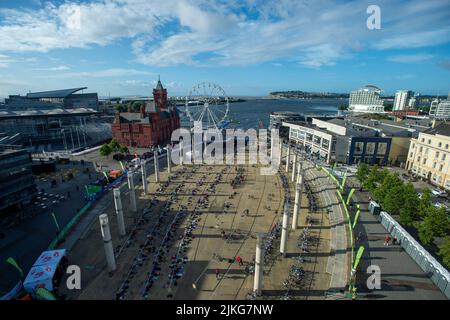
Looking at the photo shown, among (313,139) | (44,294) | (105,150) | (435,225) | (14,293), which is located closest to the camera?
(44,294)

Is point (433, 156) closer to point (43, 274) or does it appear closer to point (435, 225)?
point (435, 225)

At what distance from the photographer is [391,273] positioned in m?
29.3

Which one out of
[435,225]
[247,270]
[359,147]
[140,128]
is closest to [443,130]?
[359,147]

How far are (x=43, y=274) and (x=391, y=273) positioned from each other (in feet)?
128

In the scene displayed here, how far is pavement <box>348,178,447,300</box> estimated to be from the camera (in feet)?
85.6

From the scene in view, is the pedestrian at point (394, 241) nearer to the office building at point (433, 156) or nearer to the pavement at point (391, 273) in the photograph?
the pavement at point (391, 273)

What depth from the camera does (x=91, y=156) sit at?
257 feet

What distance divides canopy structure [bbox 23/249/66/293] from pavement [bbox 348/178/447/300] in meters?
32.2

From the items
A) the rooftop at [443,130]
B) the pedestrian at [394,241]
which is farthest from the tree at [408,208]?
the rooftop at [443,130]

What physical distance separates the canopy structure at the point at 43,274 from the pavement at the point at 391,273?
32.2m

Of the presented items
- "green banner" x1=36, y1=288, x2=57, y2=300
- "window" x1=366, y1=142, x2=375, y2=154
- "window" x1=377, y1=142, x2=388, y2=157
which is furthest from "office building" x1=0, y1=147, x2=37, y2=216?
"window" x1=377, y1=142, x2=388, y2=157

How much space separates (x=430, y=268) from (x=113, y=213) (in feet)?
150
